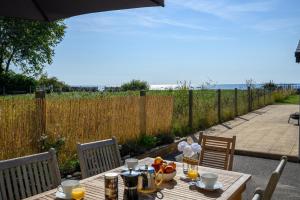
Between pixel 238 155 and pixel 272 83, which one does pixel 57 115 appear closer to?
pixel 238 155

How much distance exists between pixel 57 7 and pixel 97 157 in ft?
5.71

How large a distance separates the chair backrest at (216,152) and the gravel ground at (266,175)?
116 centimetres

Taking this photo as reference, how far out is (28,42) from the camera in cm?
2656

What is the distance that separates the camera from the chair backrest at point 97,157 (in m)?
3.47

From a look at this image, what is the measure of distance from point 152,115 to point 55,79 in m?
28.2

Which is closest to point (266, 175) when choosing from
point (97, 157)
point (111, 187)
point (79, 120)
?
point (79, 120)

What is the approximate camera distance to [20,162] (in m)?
2.84

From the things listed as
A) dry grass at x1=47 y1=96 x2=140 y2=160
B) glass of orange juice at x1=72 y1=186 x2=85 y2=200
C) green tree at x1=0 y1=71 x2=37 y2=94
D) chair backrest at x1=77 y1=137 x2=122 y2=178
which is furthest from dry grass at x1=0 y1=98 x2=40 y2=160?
green tree at x1=0 y1=71 x2=37 y2=94

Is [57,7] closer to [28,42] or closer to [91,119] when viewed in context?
[91,119]

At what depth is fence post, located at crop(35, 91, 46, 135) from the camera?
538cm

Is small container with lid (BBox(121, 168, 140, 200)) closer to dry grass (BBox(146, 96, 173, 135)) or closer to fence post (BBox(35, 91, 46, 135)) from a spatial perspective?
fence post (BBox(35, 91, 46, 135))

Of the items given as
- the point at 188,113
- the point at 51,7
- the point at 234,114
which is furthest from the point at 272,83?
the point at 51,7

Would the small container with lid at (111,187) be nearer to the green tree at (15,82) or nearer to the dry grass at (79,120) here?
the dry grass at (79,120)

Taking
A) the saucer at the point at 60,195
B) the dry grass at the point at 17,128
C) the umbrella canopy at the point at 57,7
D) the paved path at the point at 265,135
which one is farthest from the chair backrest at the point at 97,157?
the paved path at the point at 265,135
